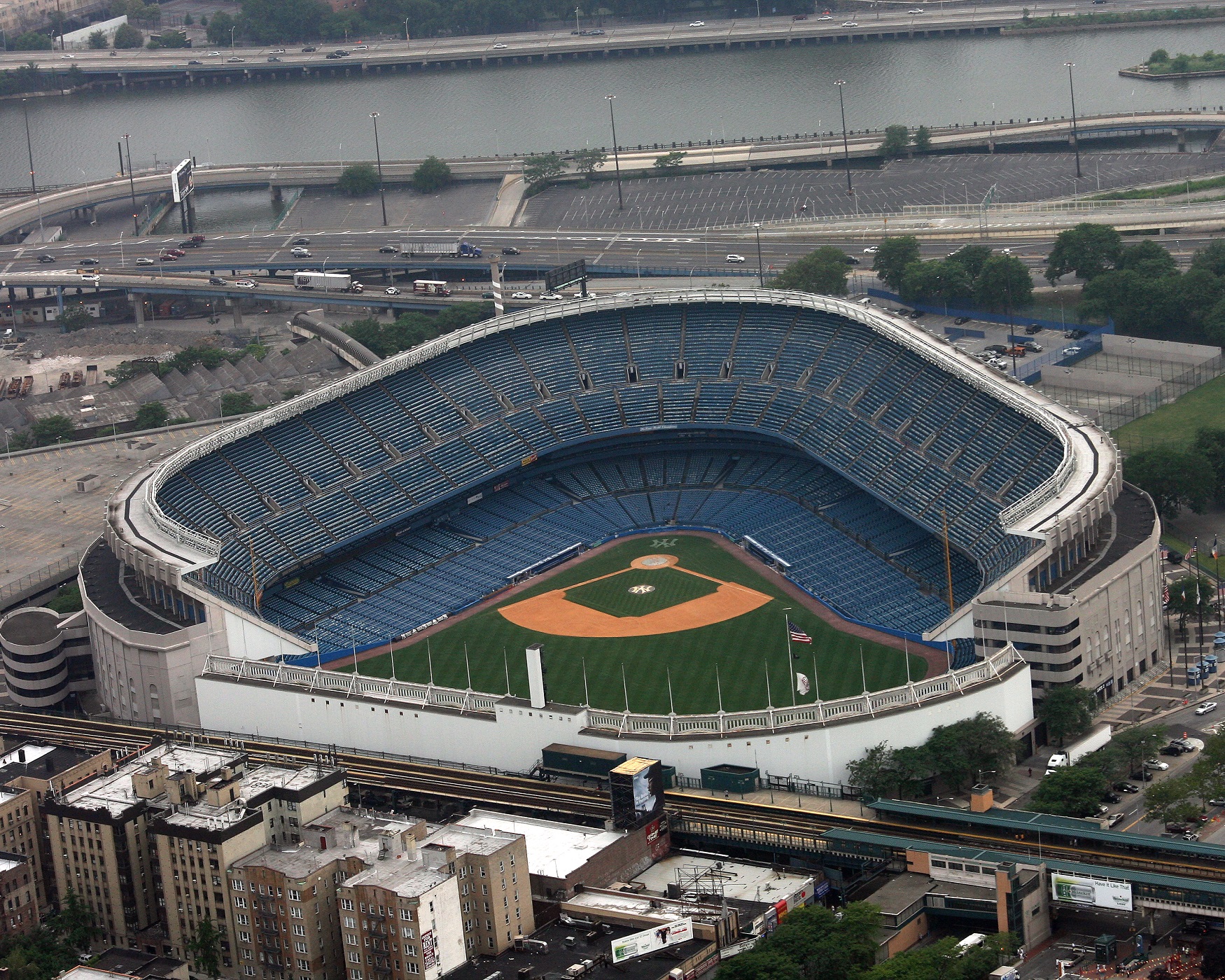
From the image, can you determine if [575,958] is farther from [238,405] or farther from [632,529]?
[238,405]

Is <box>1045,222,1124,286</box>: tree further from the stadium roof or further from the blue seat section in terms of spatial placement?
the blue seat section

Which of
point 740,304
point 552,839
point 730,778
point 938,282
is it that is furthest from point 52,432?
point 552,839

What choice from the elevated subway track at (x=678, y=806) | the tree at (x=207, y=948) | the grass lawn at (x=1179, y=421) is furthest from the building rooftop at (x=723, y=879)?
the grass lawn at (x=1179, y=421)

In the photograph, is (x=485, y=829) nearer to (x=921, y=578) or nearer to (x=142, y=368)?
(x=921, y=578)

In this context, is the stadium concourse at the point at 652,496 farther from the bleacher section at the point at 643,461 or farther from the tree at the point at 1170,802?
the tree at the point at 1170,802

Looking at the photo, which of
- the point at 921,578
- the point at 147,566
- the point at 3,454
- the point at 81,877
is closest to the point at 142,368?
the point at 3,454

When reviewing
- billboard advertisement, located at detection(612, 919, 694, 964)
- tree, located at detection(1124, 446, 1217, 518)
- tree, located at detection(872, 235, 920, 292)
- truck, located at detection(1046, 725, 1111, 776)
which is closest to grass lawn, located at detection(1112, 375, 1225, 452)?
tree, located at detection(1124, 446, 1217, 518)

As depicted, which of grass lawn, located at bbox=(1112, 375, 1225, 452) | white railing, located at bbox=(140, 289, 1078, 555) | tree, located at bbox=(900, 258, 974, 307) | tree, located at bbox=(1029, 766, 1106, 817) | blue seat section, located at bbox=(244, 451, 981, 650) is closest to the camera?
tree, located at bbox=(1029, 766, 1106, 817)
